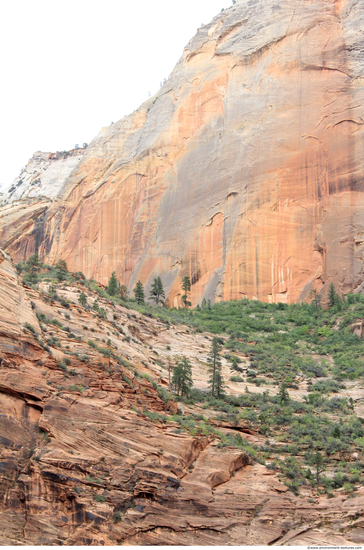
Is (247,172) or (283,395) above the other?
(247,172)

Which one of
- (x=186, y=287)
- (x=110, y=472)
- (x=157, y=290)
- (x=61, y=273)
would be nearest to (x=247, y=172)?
(x=186, y=287)

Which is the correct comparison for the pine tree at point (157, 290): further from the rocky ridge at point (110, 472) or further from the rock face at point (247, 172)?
the rocky ridge at point (110, 472)

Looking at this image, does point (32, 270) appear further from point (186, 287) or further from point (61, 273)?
point (186, 287)

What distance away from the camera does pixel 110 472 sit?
22000 mm

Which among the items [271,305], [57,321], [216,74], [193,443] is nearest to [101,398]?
[193,443]

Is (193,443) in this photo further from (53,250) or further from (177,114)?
(53,250)

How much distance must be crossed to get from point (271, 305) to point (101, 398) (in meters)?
37.3

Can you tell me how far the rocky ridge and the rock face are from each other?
119 feet

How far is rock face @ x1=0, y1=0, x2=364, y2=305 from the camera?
62.5 meters

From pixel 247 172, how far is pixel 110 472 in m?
49.2

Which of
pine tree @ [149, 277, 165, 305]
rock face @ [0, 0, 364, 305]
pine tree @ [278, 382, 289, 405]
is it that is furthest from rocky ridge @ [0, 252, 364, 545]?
pine tree @ [149, 277, 165, 305]

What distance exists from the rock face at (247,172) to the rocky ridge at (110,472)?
3635 cm

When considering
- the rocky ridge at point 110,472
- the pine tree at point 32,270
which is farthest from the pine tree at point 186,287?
the rocky ridge at point 110,472

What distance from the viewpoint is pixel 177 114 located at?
79.4 metres
